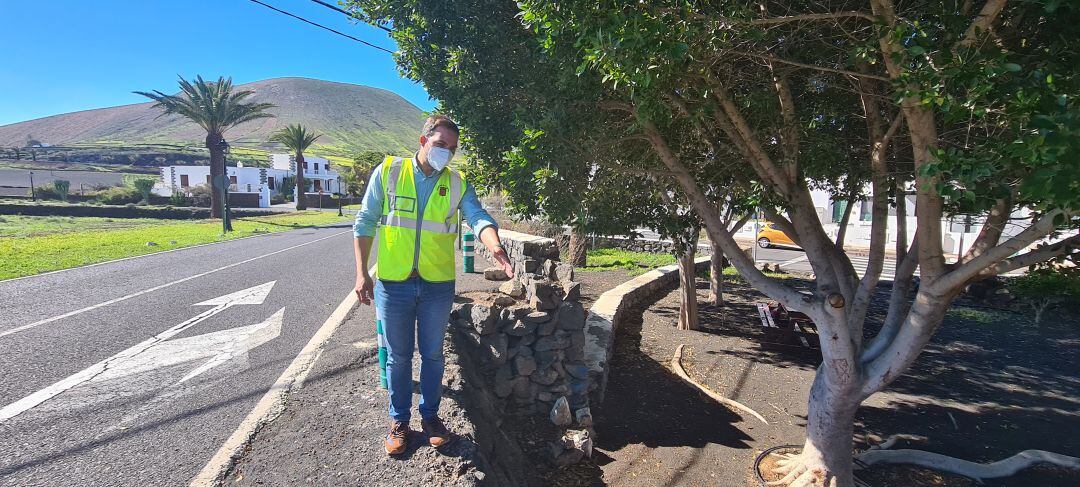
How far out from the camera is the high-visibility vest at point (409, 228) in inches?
119

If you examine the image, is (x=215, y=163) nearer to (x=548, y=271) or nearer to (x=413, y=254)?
(x=548, y=271)

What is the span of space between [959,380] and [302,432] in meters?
7.89

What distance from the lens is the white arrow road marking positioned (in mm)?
3798

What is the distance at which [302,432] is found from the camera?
3.34m

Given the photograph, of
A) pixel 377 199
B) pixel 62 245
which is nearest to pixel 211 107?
pixel 62 245

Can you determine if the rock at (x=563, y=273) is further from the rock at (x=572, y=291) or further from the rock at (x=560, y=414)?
the rock at (x=560, y=414)

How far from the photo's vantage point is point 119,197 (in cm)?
4134

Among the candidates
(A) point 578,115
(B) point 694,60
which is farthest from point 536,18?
(B) point 694,60

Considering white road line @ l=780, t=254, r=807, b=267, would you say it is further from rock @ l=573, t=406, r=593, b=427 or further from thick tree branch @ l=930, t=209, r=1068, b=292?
thick tree branch @ l=930, t=209, r=1068, b=292

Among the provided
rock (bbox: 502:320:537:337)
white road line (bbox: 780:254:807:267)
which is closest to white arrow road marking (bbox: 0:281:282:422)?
rock (bbox: 502:320:537:337)

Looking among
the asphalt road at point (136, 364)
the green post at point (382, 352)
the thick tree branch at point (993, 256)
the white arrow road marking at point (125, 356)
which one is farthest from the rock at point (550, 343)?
the thick tree branch at point (993, 256)

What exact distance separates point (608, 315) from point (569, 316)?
2281 mm

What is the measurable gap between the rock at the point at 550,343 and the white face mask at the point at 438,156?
2.69 meters

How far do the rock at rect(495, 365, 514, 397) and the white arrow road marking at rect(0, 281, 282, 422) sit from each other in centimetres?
253
